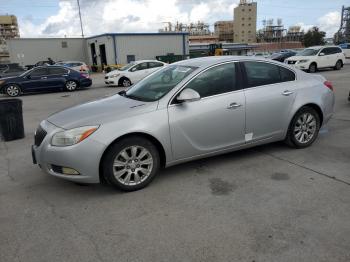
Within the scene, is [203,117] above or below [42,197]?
above

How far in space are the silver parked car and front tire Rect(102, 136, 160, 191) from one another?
0.01m

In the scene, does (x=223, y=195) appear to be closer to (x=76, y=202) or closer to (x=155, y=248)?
(x=155, y=248)

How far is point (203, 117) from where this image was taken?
4.25 metres

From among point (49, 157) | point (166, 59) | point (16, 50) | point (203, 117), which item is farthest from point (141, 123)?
point (16, 50)

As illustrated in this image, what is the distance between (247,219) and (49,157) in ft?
7.76

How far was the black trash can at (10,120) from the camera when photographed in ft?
22.6

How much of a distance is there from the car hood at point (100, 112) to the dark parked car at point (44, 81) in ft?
42.3

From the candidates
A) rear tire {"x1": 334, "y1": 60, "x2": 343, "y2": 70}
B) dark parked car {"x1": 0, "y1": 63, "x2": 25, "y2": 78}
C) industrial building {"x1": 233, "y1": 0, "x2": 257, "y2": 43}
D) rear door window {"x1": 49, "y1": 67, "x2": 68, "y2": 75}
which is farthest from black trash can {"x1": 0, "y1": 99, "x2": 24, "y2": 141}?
industrial building {"x1": 233, "y1": 0, "x2": 257, "y2": 43}

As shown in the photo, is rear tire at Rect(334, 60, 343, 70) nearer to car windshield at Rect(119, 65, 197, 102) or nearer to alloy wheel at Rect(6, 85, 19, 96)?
alloy wheel at Rect(6, 85, 19, 96)

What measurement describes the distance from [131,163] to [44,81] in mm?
13934

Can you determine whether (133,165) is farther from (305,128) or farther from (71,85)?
(71,85)

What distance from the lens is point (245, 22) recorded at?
5202 inches

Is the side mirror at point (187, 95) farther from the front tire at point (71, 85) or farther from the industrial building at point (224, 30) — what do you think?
the industrial building at point (224, 30)

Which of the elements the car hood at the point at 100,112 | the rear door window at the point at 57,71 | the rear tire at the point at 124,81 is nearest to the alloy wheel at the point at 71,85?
the rear door window at the point at 57,71
